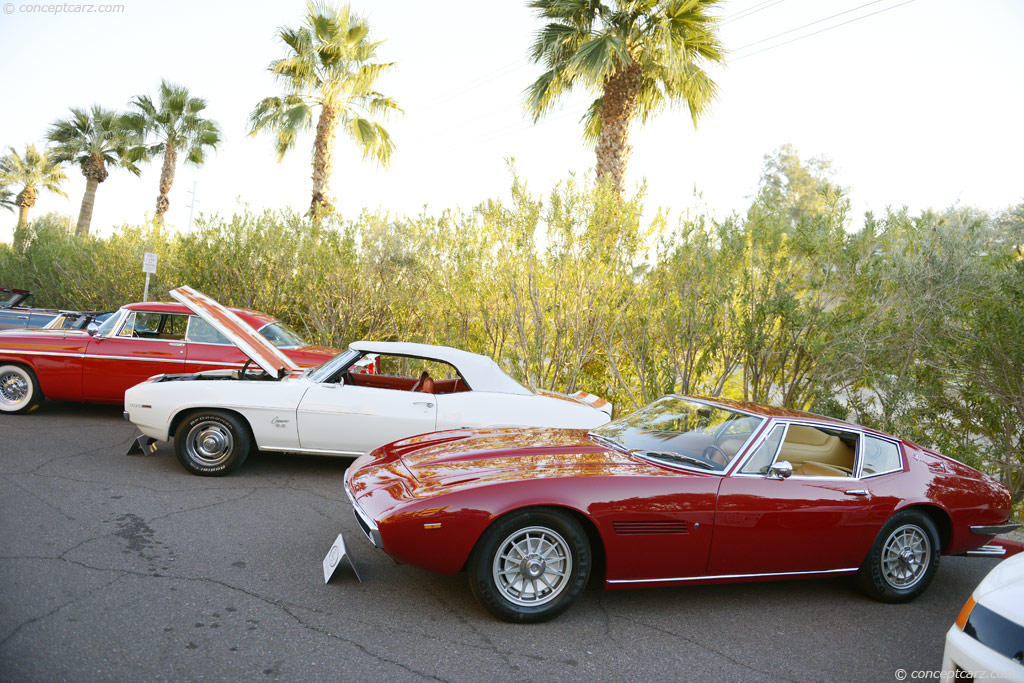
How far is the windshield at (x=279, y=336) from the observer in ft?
29.9

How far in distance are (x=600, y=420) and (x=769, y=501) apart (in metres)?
2.62

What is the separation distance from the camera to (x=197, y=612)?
138 inches

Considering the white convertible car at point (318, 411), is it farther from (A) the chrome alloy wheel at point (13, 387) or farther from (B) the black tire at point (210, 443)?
(A) the chrome alloy wheel at point (13, 387)

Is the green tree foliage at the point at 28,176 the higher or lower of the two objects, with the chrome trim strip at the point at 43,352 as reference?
higher

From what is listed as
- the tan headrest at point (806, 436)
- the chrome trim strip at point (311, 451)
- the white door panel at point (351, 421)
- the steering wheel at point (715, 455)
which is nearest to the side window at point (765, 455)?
the steering wheel at point (715, 455)

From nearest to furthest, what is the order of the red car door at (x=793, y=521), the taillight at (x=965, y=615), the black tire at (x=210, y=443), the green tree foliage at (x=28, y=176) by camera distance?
the taillight at (x=965, y=615)
the red car door at (x=793, y=521)
the black tire at (x=210, y=443)
the green tree foliage at (x=28, y=176)

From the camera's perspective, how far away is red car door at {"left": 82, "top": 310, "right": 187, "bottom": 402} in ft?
27.6

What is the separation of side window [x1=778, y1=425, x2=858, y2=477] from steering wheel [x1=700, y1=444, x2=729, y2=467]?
19.0 inches

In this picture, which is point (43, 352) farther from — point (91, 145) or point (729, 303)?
point (91, 145)

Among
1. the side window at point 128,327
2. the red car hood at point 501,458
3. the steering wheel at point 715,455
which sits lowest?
the red car hood at point 501,458

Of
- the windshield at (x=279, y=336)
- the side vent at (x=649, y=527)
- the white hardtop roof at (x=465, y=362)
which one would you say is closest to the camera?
the side vent at (x=649, y=527)

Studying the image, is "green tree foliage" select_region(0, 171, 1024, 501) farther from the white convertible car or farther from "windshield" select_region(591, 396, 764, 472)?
"windshield" select_region(591, 396, 764, 472)

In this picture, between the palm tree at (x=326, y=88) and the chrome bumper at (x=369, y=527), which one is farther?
the palm tree at (x=326, y=88)

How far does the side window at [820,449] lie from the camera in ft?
14.9
